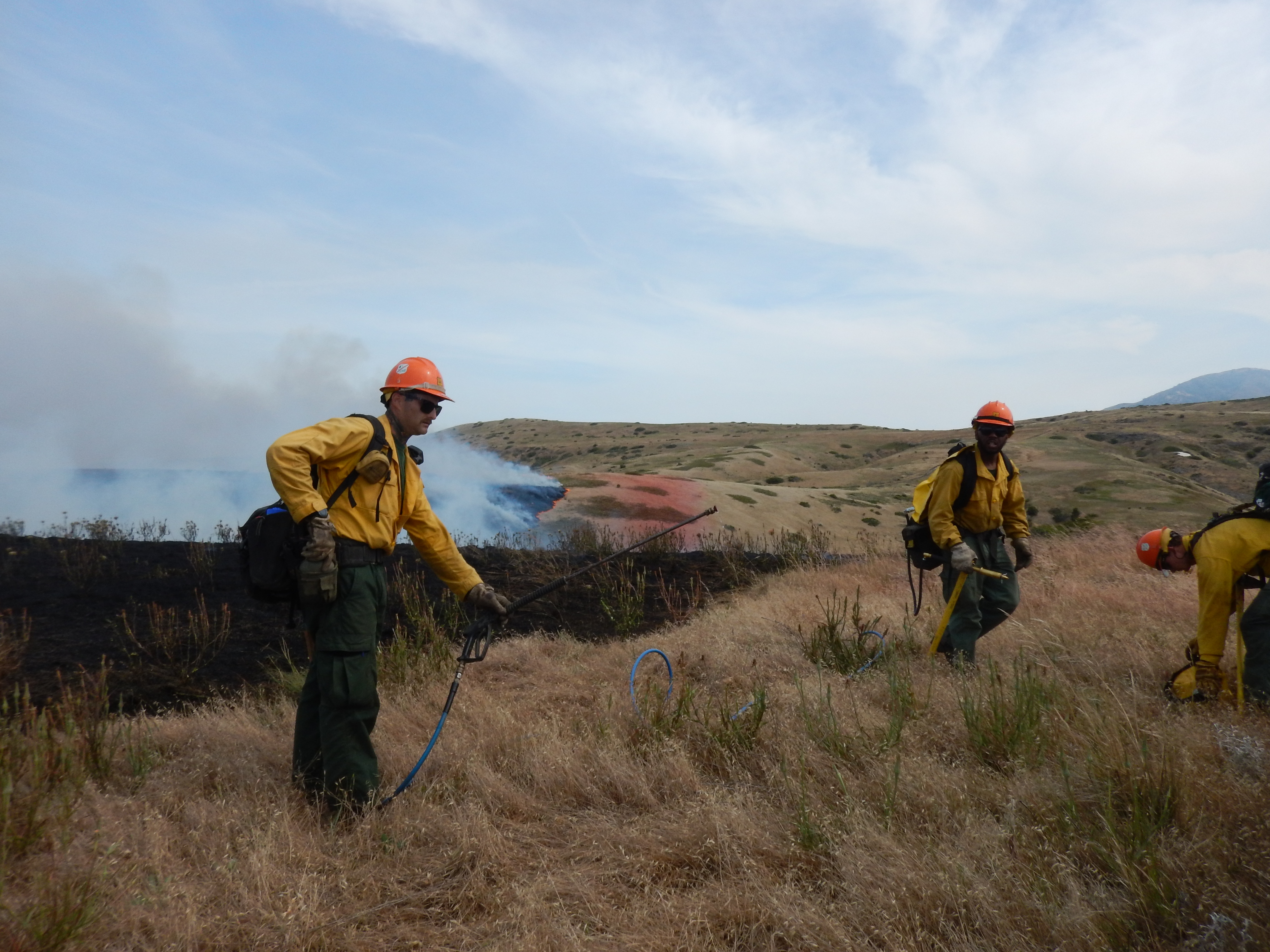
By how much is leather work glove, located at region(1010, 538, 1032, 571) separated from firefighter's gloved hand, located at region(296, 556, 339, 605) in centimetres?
450

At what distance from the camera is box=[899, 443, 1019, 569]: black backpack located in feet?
17.1

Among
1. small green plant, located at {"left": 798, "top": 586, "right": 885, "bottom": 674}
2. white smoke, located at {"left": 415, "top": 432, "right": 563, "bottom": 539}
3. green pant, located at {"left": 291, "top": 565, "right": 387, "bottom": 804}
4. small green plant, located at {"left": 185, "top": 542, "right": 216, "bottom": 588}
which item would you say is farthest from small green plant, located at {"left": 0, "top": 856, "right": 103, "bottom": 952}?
white smoke, located at {"left": 415, "top": 432, "right": 563, "bottom": 539}

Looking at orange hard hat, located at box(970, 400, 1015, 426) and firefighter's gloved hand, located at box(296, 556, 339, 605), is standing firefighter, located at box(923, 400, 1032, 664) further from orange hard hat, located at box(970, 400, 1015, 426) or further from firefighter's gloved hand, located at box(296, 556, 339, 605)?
firefighter's gloved hand, located at box(296, 556, 339, 605)

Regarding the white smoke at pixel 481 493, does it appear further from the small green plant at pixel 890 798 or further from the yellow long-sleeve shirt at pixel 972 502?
the small green plant at pixel 890 798

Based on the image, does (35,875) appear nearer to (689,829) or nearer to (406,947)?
(406,947)

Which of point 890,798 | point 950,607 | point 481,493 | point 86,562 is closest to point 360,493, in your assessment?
point 890,798

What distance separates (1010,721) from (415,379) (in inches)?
125

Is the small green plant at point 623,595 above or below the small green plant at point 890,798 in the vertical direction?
below

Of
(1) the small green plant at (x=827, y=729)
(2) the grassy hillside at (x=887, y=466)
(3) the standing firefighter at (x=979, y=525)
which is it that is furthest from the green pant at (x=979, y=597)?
(2) the grassy hillside at (x=887, y=466)

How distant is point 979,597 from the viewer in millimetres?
5195

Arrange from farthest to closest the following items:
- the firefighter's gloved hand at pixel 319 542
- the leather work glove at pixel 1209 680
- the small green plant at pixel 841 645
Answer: the small green plant at pixel 841 645 < the leather work glove at pixel 1209 680 < the firefighter's gloved hand at pixel 319 542

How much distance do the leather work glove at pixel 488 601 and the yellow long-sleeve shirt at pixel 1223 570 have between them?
137 inches

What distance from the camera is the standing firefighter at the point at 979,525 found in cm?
516

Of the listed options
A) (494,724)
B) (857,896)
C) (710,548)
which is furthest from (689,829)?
(710,548)
